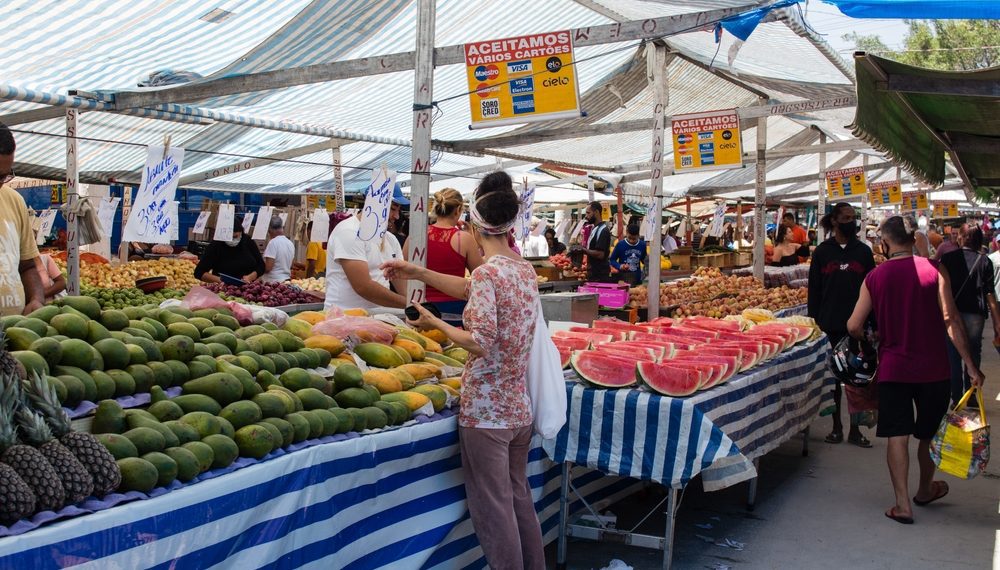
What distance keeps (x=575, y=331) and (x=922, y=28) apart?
51.0 metres

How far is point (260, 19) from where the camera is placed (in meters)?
7.18

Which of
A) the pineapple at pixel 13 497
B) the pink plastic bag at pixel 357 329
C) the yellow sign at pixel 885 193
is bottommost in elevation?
the pineapple at pixel 13 497

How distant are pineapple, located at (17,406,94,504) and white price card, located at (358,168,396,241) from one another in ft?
9.76

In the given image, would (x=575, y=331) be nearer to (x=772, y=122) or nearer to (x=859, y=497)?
(x=859, y=497)

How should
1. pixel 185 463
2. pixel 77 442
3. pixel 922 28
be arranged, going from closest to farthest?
pixel 77 442 → pixel 185 463 → pixel 922 28

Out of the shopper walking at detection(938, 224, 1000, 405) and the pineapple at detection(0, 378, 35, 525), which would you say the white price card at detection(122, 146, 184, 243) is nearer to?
the pineapple at detection(0, 378, 35, 525)

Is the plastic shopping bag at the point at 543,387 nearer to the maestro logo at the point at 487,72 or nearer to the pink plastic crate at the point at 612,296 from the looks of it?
the maestro logo at the point at 487,72

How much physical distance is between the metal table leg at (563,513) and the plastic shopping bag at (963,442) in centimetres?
263

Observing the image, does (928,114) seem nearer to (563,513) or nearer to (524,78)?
(524,78)

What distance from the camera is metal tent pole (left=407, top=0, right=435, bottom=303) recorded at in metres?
5.34

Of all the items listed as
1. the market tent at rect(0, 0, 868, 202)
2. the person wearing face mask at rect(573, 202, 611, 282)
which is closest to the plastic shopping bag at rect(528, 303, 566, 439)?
the market tent at rect(0, 0, 868, 202)

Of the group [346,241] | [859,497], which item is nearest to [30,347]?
[346,241]

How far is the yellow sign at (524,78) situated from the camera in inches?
235

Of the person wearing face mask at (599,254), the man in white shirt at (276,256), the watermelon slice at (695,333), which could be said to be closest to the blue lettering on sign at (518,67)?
the watermelon slice at (695,333)
